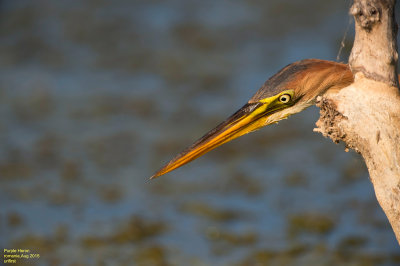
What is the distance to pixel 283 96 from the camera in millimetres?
4766

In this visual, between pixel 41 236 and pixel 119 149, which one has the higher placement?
pixel 119 149

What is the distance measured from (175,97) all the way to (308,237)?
Result: 3618 mm

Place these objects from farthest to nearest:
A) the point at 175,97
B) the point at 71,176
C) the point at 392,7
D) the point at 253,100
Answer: the point at 175,97 → the point at 71,176 → the point at 253,100 → the point at 392,7

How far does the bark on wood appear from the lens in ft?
13.3

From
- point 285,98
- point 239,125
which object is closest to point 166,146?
point 239,125

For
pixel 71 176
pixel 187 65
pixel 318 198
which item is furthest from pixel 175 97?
pixel 318 198

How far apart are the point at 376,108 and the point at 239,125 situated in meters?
1.19

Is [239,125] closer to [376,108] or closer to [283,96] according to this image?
[283,96]

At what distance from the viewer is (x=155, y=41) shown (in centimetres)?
1235

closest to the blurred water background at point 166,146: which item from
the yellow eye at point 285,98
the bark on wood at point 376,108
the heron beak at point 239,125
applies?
the heron beak at point 239,125

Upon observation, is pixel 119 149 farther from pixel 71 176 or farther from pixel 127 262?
pixel 127 262

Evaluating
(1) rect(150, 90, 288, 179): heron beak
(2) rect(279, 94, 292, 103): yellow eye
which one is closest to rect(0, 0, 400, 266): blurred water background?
(1) rect(150, 90, 288, 179): heron beak

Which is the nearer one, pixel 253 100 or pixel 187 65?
pixel 253 100

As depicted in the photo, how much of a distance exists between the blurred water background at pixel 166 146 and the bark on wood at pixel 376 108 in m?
3.85
